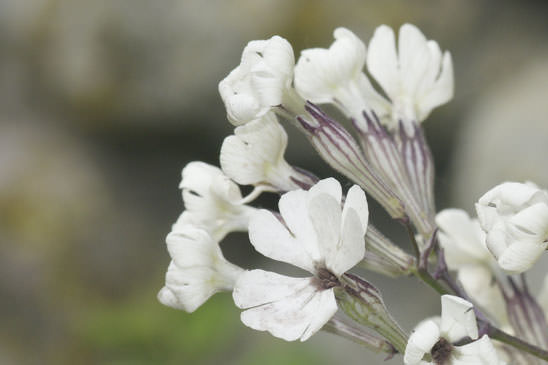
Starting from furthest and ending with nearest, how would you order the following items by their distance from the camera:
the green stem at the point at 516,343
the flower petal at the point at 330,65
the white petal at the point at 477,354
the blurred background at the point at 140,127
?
the blurred background at the point at 140,127, the flower petal at the point at 330,65, the green stem at the point at 516,343, the white petal at the point at 477,354

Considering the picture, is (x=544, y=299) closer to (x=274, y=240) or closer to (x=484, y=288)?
(x=484, y=288)

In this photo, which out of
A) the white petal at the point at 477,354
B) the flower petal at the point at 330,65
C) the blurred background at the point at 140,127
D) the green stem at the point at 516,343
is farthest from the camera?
the blurred background at the point at 140,127

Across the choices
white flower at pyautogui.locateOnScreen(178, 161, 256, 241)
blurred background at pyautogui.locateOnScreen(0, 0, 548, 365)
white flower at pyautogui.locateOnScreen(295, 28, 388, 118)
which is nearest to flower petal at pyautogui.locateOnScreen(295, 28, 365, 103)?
white flower at pyautogui.locateOnScreen(295, 28, 388, 118)

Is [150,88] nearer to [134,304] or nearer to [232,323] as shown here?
[134,304]

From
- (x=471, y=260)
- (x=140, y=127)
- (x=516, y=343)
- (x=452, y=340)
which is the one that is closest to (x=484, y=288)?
(x=471, y=260)

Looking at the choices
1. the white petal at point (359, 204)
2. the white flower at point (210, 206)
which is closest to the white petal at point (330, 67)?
the white flower at point (210, 206)

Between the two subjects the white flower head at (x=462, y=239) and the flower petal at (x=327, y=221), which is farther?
the white flower head at (x=462, y=239)

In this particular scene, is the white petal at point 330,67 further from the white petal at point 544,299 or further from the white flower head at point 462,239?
the white petal at point 544,299
